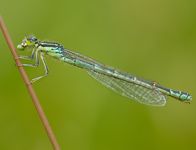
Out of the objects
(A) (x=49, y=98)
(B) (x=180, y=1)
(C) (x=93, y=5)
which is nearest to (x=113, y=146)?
(A) (x=49, y=98)

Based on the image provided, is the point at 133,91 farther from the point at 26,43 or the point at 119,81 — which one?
the point at 26,43

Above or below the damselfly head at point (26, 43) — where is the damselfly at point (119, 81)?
below

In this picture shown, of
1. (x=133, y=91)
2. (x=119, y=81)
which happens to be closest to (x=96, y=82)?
(x=119, y=81)

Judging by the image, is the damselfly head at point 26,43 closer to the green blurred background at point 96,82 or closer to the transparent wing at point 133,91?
the green blurred background at point 96,82

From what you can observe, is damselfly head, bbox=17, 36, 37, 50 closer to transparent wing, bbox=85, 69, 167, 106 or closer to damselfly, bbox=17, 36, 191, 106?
damselfly, bbox=17, 36, 191, 106

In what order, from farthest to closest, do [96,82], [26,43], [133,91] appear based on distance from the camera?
[96,82] < [133,91] < [26,43]

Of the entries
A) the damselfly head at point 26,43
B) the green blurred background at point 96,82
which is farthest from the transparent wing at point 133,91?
the damselfly head at point 26,43
